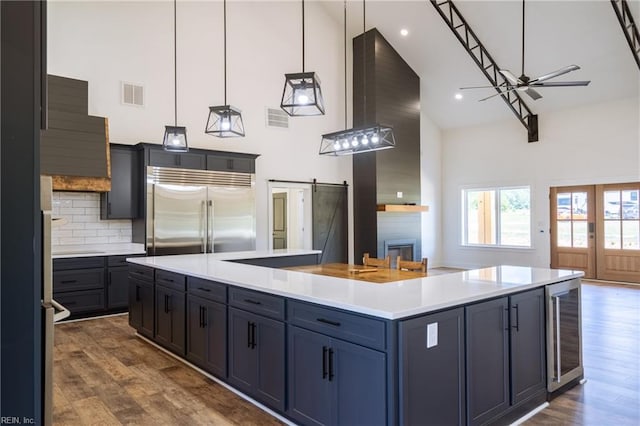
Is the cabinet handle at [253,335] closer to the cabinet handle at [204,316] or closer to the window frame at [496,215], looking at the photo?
the cabinet handle at [204,316]

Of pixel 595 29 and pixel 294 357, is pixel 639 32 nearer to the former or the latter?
pixel 595 29

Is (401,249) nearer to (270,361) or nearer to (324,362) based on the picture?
(270,361)

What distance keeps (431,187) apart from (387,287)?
8.33 metres

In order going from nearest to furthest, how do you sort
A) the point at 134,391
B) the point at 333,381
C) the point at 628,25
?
the point at 333,381
the point at 134,391
the point at 628,25

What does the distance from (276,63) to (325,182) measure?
Result: 253cm

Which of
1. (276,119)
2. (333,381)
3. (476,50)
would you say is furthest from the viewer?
(276,119)

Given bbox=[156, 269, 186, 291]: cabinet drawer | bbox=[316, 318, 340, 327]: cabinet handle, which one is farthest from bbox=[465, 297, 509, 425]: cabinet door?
bbox=[156, 269, 186, 291]: cabinet drawer

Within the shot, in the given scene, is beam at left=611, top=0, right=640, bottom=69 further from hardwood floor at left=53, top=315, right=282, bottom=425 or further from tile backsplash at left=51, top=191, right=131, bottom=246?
tile backsplash at left=51, top=191, right=131, bottom=246

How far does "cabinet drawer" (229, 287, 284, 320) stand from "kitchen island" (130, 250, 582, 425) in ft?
0.03

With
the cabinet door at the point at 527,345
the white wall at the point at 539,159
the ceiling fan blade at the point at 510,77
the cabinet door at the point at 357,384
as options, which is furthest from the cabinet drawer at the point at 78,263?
the white wall at the point at 539,159

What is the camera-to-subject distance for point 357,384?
214cm

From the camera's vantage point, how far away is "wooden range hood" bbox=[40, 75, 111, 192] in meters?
5.33

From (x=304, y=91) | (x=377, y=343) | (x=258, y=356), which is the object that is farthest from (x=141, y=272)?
(x=377, y=343)

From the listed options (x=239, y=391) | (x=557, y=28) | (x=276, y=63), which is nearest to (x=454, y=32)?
(x=557, y=28)
